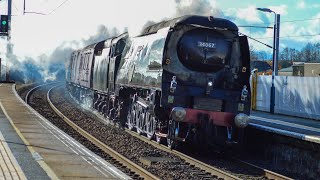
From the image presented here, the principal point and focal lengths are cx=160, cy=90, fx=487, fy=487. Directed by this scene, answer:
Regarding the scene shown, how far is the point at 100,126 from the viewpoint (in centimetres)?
1841

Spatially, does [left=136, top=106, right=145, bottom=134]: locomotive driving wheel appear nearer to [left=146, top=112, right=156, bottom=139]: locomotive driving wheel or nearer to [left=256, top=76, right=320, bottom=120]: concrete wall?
[left=146, top=112, right=156, bottom=139]: locomotive driving wheel

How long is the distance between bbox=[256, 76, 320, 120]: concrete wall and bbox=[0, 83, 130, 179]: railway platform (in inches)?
442

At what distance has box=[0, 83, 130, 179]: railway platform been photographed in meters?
8.30

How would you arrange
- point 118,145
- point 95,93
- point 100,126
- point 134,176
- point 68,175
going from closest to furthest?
point 68,175, point 134,176, point 118,145, point 100,126, point 95,93

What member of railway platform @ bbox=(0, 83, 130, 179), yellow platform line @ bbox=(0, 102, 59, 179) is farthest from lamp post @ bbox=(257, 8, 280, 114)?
yellow platform line @ bbox=(0, 102, 59, 179)

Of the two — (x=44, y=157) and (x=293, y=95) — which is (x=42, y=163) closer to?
(x=44, y=157)

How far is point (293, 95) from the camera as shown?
877 inches

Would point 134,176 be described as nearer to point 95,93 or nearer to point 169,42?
point 169,42

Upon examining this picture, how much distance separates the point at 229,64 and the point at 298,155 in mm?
2870

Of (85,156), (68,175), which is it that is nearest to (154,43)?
(85,156)

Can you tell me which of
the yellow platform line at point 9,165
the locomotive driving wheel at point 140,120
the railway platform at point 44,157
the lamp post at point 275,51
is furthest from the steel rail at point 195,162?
the lamp post at point 275,51

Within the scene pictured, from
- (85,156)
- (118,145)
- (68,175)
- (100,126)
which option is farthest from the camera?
(100,126)

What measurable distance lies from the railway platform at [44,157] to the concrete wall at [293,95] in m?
11.2

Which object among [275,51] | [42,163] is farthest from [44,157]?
[275,51]
